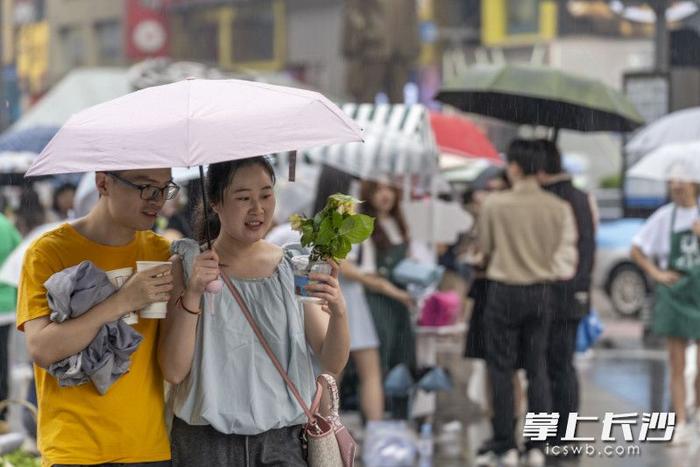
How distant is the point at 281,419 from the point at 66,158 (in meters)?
0.96

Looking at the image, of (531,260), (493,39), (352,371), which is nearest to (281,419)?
(531,260)

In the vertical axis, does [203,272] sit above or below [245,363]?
above

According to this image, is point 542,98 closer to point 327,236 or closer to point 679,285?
point 679,285

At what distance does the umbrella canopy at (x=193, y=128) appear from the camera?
416cm

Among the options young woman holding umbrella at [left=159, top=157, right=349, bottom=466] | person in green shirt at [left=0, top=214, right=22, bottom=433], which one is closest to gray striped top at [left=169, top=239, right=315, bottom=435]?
young woman holding umbrella at [left=159, top=157, right=349, bottom=466]

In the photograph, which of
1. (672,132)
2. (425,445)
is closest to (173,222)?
(425,445)

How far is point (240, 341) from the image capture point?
4.47m

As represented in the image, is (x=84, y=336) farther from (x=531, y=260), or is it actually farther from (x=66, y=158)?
(x=531, y=260)

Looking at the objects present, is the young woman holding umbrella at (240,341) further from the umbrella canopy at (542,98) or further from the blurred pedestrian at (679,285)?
the blurred pedestrian at (679,285)

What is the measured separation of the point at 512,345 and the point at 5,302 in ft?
10.0

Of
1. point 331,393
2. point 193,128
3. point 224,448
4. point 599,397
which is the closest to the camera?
point 193,128

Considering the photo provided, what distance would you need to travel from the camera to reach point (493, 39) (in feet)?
143

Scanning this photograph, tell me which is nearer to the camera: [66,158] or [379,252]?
[66,158]

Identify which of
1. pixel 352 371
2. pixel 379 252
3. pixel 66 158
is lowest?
pixel 352 371
